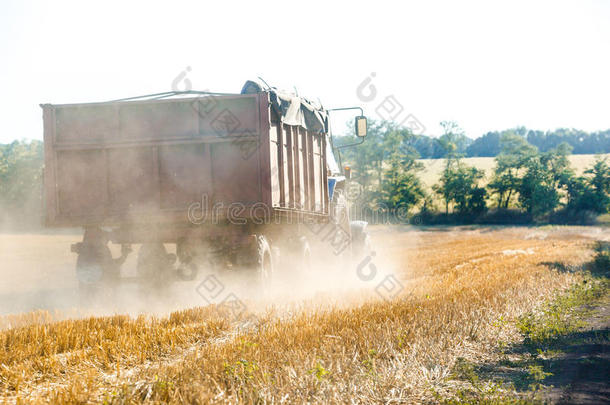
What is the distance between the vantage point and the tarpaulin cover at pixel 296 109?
7.88 m

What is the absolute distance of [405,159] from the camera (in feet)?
202

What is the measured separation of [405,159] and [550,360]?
57.9 metres

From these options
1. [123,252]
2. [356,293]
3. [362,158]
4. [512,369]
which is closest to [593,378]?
[512,369]

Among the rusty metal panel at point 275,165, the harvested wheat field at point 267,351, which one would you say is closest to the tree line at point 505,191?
the rusty metal panel at point 275,165

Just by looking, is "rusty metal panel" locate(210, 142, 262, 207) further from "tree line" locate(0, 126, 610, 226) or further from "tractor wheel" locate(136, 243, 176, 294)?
"tree line" locate(0, 126, 610, 226)

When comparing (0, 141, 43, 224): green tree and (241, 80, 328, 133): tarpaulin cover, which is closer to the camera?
(241, 80, 328, 133): tarpaulin cover

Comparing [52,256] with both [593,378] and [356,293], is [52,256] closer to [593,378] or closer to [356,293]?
[356,293]

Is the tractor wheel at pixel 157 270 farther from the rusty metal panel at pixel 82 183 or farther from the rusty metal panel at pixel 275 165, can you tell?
the rusty metal panel at pixel 275 165

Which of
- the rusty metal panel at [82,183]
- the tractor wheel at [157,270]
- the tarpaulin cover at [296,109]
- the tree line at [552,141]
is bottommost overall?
the tractor wheel at [157,270]

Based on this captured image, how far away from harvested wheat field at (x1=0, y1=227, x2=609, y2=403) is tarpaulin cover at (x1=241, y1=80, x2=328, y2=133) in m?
2.88

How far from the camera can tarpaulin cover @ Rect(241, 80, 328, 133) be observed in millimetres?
7879

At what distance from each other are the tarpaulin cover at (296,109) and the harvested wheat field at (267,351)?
288cm

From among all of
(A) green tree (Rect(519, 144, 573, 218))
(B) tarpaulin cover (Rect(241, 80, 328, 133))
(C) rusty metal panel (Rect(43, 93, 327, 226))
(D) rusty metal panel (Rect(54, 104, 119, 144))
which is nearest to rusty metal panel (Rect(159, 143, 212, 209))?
(C) rusty metal panel (Rect(43, 93, 327, 226))

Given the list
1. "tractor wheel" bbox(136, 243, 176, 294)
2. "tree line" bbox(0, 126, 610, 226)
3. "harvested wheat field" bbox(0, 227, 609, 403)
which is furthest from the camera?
"tree line" bbox(0, 126, 610, 226)
